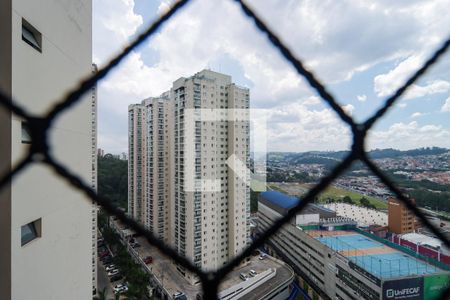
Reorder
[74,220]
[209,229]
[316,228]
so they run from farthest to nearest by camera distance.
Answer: [316,228] < [209,229] < [74,220]

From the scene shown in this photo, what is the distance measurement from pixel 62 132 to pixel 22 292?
828mm

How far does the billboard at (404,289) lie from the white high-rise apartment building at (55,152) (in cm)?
654

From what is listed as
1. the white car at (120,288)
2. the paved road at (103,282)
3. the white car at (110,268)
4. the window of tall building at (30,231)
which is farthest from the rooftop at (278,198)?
the window of tall building at (30,231)

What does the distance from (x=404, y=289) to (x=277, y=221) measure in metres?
7.78

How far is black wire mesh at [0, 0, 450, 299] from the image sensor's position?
24 centimetres

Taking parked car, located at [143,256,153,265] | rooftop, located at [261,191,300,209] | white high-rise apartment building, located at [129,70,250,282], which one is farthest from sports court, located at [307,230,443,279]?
parked car, located at [143,256,153,265]

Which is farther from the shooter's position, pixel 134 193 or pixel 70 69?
pixel 134 193

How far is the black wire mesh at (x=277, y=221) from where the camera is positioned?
0.80 ft

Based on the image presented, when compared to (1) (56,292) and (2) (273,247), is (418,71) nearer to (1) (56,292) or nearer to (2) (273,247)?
(1) (56,292)

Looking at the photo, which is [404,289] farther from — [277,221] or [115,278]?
[115,278]

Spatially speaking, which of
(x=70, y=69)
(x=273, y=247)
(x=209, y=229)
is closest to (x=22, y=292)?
(x=70, y=69)

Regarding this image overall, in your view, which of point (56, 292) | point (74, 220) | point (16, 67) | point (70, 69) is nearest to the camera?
point (16, 67)

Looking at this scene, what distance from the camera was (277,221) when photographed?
11.2 inches

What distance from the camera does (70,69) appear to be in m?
1.62
